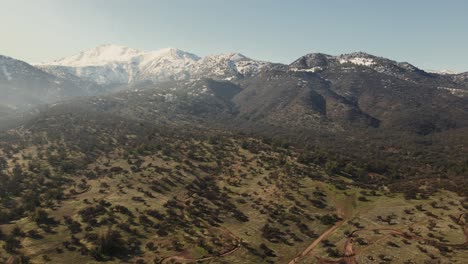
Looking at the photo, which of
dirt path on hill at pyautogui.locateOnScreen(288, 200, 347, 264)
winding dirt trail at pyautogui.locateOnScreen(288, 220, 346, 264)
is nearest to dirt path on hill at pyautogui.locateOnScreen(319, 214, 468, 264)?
winding dirt trail at pyautogui.locateOnScreen(288, 220, 346, 264)

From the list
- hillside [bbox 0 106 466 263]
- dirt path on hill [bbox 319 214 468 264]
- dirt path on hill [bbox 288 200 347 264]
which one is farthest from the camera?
dirt path on hill [bbox 288 200 347 264]

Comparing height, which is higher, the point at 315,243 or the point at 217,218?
the point at 315,243

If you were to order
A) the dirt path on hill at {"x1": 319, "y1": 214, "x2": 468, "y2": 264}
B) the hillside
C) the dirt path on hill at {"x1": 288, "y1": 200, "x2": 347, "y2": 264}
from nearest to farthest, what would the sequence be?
the dirt path on hill at {"x1": 319, "y1": 214, "x2": 468, "y2": 264} < the hillside < the dirt path on hill at {"x1": 288, "y1": 200, "x2": 347, "y2": 264}

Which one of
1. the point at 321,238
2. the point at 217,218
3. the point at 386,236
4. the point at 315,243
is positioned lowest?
the point at 217,218

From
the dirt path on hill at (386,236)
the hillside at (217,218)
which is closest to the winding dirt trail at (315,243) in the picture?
the hillside at (217,218)

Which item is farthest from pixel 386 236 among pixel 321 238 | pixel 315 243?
pixel 315 243

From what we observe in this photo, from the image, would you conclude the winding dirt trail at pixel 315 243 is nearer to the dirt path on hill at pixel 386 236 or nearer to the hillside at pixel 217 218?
the hillside at pixel 217 218

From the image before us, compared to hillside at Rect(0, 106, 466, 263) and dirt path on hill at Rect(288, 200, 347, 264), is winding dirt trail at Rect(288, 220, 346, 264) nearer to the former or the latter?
dirt path on hill at Rect(288, 200, 347, 264)

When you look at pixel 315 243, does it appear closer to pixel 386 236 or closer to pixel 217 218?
pixel 386 236

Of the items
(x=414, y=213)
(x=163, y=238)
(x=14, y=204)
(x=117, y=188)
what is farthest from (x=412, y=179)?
(x=14, y=204)

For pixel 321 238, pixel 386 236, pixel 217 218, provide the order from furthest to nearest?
pixel 217 218 < pixel 321 238 < pixel 386 236

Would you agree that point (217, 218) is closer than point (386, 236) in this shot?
No
